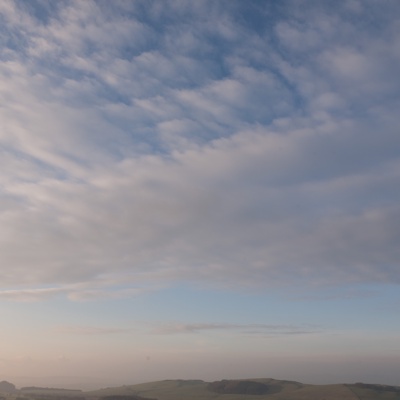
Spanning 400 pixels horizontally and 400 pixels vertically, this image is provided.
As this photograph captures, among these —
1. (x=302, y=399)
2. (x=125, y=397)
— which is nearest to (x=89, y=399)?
(x=125, y=397)

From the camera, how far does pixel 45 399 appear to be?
15950cm

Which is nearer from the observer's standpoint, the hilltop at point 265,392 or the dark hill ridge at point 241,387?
the hilltop at point 265,392

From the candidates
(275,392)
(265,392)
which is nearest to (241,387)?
(265,392)

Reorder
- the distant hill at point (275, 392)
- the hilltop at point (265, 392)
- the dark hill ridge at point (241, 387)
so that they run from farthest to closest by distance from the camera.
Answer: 1. the dark hill ridge at point (241, 387)
2. the hilltop at point (265, 392)
3. the distant hill at point (275, 392)

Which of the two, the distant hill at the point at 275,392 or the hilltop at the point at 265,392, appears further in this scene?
the hilltop at the point at 265,392

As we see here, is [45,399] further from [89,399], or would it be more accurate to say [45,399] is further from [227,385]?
[227,385]

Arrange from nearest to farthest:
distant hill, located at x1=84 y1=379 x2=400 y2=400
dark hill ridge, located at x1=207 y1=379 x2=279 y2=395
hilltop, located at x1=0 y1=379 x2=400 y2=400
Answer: distant hill, located at x1=84 y1=379 x2=400 y2=400 < hilltop, located at x1=0 y1=379 x2=400 y2=400 < dark hill ridge, located at x1=207 y1=379 x2=279 y2=395

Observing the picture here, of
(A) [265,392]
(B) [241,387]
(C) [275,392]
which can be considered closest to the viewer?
(A) [265,392]

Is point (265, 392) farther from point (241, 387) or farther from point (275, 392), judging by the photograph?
point (241, 387)

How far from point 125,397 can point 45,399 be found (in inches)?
1042

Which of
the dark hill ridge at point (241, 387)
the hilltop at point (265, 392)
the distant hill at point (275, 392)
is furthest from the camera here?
the dark hill ridge at point (241, 387)

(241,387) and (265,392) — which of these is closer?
(265,392)

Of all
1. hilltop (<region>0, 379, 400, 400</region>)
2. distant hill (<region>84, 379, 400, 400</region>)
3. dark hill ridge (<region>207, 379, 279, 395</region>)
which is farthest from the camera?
dark hill ridge (<region>207, 379, 279, 395</region>)

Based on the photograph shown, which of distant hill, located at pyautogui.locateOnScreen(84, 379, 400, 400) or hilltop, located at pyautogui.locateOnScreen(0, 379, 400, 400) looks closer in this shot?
distant hill, located at pyautogui.locateOnScreen(84, 379, 400, 400)
